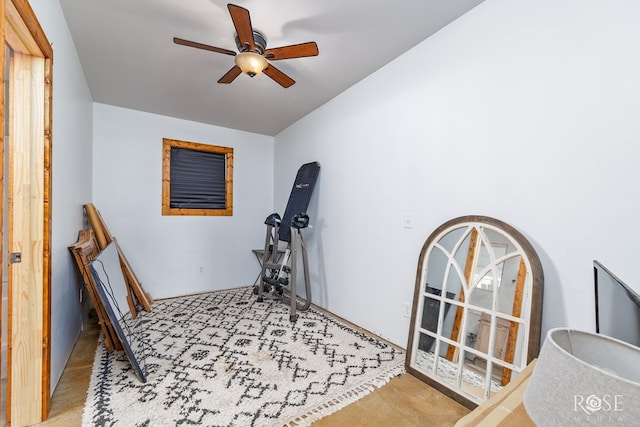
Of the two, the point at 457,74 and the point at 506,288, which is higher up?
the point at 457,74

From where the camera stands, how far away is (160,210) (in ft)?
12.2

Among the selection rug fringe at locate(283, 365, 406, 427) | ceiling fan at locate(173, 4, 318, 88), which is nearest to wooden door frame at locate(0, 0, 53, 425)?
ceiling fan at locate(173, 4, 318, 88)

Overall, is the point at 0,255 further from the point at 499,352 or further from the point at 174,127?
the point at 174,127

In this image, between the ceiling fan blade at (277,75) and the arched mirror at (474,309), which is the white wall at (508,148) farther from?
the ceiling fan blade at (277,75)

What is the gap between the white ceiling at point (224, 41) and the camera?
1854 mm

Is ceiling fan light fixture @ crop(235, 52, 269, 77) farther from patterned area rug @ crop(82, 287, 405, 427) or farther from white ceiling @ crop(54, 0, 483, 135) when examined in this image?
patterned area rug @ crop(82, 287, 405, 427)

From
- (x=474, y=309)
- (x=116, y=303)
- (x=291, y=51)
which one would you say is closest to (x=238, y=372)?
(x=116, y=303)

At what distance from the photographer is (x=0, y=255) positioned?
3.55 feet

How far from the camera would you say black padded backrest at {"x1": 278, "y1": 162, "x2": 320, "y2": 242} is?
3.38 m

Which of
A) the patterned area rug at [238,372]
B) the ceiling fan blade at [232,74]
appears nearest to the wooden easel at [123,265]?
the patterned area rug at [238,372]

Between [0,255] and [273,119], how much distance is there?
3.20 meters

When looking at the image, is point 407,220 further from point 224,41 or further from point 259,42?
point 224,41

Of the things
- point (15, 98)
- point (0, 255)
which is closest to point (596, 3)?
point (0, 255)

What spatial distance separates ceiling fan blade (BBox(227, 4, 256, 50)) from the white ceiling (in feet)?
0.74
